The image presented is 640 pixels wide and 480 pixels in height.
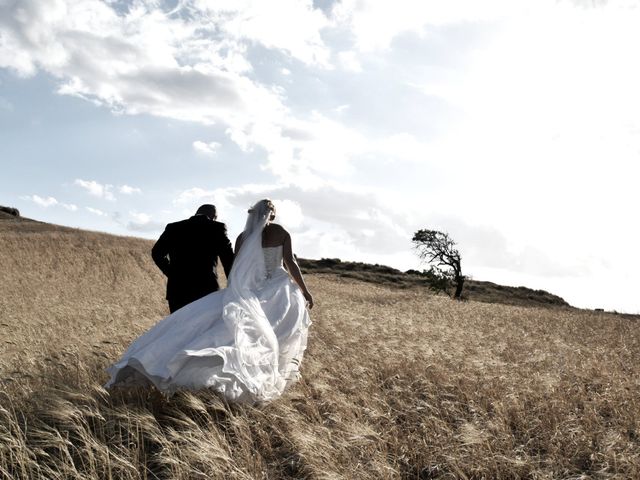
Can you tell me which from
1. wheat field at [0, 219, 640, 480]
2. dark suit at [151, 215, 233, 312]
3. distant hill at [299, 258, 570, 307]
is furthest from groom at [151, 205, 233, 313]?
distant hill at [299, 258, 570, 307]

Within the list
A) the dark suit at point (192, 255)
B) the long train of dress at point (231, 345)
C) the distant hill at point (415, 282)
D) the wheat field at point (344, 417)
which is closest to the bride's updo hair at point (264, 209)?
the long train of dress at point (231, 345)

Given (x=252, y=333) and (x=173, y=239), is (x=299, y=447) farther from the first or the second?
(x=173, y=239)

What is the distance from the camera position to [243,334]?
613 centimetres

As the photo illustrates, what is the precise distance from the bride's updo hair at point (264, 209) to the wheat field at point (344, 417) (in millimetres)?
2273

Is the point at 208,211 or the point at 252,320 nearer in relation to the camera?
the point at 252,320

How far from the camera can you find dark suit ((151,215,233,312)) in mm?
7332

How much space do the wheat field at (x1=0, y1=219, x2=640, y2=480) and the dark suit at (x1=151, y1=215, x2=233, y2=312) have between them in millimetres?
1422

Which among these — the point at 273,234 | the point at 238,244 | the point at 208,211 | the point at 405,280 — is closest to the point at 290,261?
the point at 273,234

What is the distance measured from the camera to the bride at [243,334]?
18.5ft

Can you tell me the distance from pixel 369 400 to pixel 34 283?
18418mm

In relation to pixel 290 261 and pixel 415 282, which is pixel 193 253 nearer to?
pixel 290 261

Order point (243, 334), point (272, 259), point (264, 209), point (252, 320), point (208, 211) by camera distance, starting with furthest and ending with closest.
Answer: point (208, 211) < point (272, 259) < point (264, 209) < point (252, 320) < point (243, 334)

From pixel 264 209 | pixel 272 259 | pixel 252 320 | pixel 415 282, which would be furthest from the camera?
pixel 415 282

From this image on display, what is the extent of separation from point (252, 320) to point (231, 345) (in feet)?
1.52
